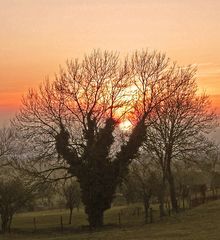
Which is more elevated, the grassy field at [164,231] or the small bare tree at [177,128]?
the small bare tree at [177,128]

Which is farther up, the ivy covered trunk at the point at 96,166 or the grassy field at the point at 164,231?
the ivy covered trunk at the point at 96,166

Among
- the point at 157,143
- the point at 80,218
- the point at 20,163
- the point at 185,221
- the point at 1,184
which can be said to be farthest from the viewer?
the point at 80,218

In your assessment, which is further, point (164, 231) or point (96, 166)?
point (96, 166)

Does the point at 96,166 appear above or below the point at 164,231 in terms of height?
above

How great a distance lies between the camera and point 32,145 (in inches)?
1449

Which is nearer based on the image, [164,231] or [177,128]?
[164,231]

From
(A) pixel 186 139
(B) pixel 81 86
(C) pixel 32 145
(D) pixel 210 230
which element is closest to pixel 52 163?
(C) pixel 32 145

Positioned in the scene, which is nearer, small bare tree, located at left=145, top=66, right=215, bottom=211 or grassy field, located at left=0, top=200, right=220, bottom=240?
grassy field, located at left=0, top=200, right=220, bottom=240

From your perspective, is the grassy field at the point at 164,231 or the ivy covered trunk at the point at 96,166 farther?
the ivy covered trunk at the point at 96,166

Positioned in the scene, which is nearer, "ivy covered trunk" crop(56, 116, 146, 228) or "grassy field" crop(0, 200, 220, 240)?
"grassy field" crop(0, 200, 220, 240)

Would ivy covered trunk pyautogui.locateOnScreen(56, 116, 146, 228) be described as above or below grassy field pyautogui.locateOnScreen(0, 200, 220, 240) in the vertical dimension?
above

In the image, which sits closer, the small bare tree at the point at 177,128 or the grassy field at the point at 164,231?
the grassy field at the point at 164,231

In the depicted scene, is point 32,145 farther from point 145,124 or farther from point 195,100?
point 195,100

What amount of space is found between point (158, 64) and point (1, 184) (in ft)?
65.9
